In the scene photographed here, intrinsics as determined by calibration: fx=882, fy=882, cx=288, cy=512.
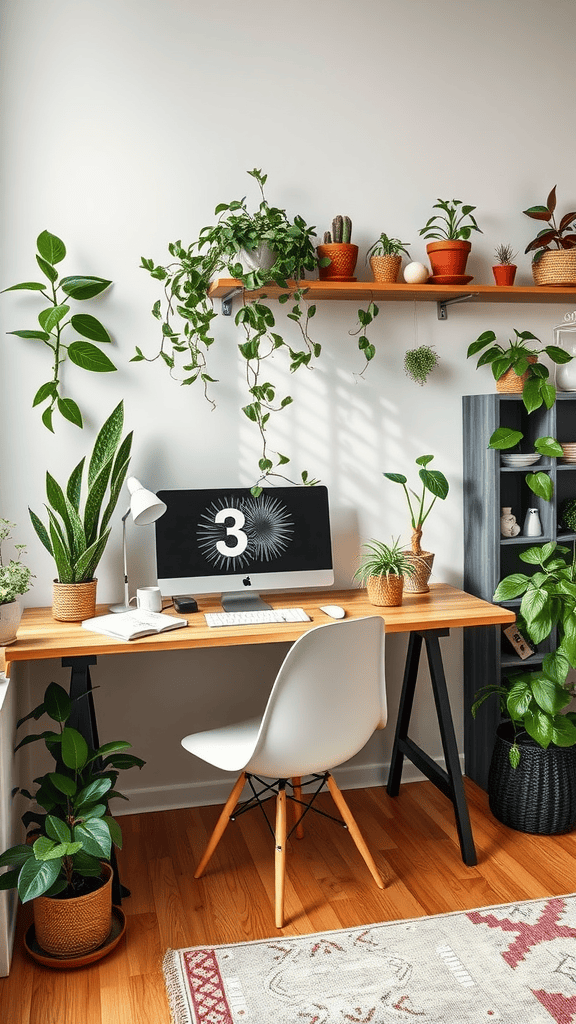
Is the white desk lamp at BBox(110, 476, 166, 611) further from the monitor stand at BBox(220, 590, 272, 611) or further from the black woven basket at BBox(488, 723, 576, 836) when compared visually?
the black woven basket at BBox(488, 723, 576, 836)

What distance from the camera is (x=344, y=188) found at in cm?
309

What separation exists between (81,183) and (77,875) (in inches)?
82.4

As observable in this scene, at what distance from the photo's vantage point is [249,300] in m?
2.99

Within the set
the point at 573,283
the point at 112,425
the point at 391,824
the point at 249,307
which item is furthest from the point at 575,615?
the point at 112,425

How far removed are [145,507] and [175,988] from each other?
4.16 feet

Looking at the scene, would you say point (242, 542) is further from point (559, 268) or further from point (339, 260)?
point (559, 268)

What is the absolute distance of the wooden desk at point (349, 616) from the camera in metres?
2.43

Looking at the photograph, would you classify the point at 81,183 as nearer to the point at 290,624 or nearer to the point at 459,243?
the point at 459,243

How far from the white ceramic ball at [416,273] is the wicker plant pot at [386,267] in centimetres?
4

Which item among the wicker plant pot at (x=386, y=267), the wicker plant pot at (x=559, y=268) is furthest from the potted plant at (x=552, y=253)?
the wicker plant pot at (x=386, y=267)

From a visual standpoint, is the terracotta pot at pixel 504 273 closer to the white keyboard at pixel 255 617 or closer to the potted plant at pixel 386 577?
the potted plant at pixel 386 577

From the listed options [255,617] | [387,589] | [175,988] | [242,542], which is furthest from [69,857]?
[387,589]

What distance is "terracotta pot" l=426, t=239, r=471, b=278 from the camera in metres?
3.03

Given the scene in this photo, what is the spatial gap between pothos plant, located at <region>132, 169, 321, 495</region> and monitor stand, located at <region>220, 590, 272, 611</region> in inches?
14.8
